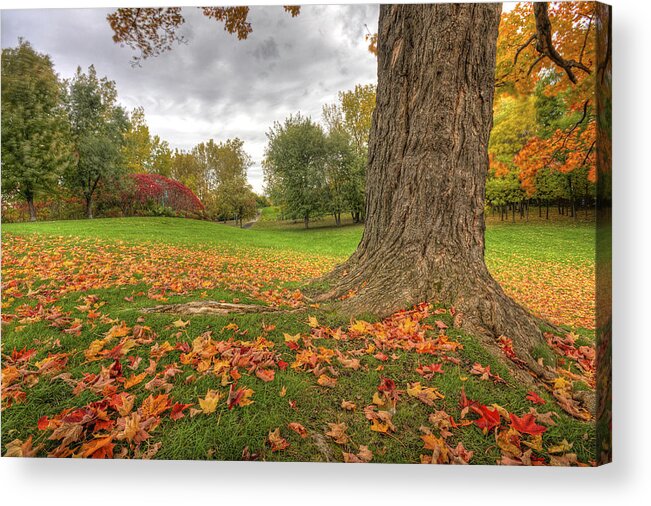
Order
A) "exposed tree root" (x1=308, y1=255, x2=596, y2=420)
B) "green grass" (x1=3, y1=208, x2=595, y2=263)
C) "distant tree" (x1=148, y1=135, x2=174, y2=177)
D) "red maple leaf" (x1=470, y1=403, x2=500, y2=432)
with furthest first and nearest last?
"distant tree" (x1=148, y1=135, x2=174, y2=177), "green grass" (x1=3, y1=208, x2=595, y2=263), "exposed tree root" (x1=308, y1=255, x2=596, y2=420), "red maple leaf" (x1=470, y1=403, x2=500, y2=432)

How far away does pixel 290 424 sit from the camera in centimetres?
171

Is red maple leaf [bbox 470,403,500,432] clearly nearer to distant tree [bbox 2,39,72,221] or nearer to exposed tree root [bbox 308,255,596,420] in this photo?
exposed tree root [bbox 308,255,596,420]

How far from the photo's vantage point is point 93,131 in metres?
2.45

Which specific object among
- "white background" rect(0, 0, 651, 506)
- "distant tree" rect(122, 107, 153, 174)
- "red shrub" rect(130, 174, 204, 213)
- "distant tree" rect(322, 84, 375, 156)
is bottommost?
"white background" rect(0, 0, 651, 506)

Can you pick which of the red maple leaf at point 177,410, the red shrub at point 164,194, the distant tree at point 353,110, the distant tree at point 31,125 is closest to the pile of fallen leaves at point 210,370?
the red maple leaf at point 177,410

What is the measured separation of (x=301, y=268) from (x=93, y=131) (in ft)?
7.11

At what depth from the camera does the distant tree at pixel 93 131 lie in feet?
7.57

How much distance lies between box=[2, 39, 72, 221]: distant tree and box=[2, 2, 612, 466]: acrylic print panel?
2 centimetres

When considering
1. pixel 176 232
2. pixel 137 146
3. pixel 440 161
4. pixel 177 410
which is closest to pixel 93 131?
pixel 137 146

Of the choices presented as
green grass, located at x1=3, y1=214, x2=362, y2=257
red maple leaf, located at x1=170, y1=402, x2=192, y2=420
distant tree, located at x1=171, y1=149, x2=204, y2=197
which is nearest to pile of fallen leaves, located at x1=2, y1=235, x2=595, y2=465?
red maple leaf, located at x1=170, y1=402, x2=192, y2=420

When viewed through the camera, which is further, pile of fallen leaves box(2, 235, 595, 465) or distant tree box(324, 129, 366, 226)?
distant tree box(324, 129, 366, 226)

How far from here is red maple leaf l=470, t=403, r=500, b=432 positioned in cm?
170

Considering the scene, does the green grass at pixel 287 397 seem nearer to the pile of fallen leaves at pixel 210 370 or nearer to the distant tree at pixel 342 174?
the pile of fallen leaves at pixel 210 370

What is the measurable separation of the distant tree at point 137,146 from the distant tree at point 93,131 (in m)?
0.05
